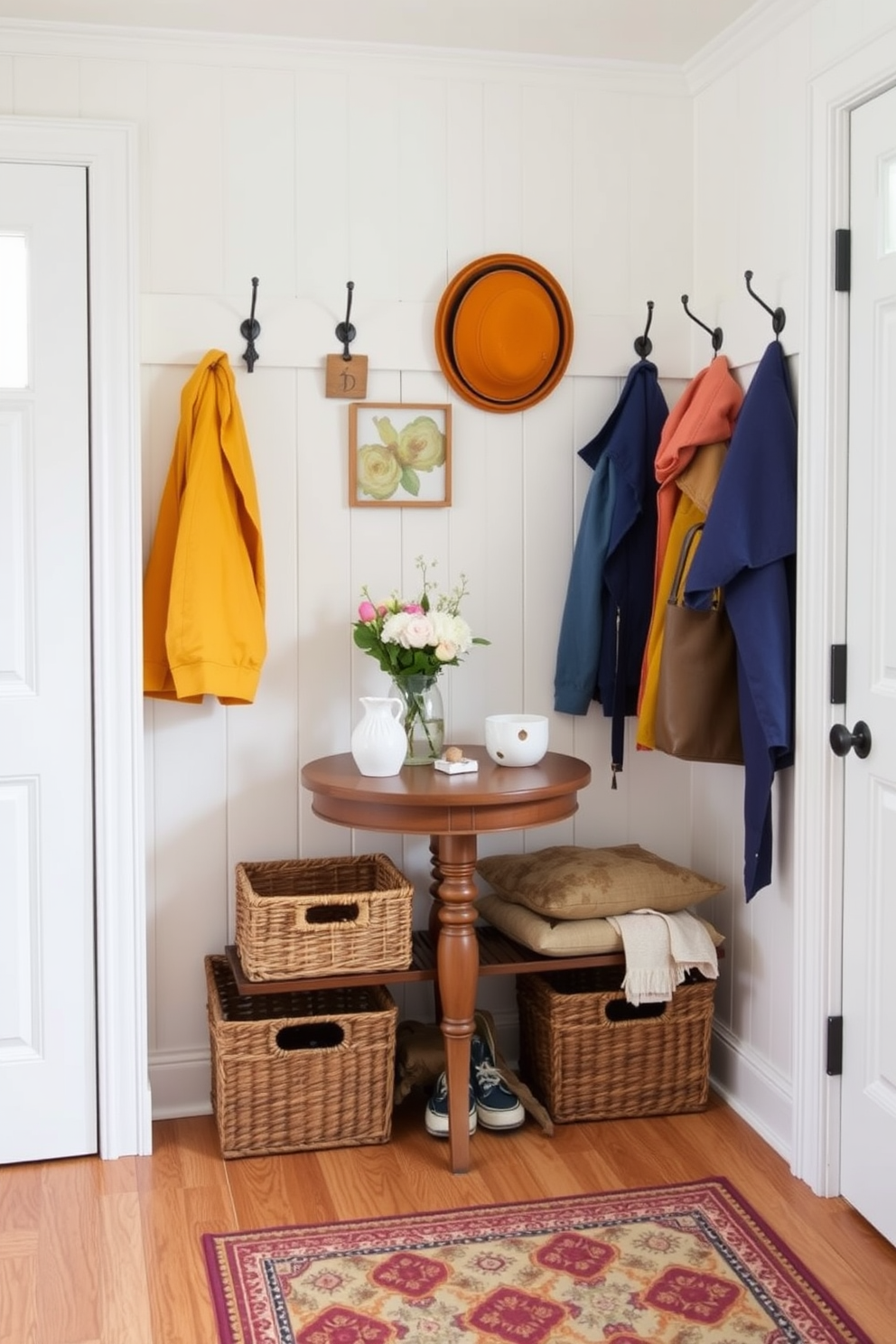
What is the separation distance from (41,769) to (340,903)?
696 millimetres

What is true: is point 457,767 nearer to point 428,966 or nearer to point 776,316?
point 428,966

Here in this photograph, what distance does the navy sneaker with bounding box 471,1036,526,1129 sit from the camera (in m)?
2.94

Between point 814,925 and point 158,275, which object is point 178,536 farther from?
point 814,925

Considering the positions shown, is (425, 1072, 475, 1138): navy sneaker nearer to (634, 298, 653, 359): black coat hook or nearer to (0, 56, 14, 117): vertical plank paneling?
(634, 298, 653, 359): black coat hook

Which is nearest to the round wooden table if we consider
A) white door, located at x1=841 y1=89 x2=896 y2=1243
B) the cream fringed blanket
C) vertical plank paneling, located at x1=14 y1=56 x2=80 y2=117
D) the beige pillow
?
the beige pillow

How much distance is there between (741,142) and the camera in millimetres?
2996

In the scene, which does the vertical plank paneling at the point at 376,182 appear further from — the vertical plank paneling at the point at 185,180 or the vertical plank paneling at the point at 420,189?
the vertical plank paneling at the point at 185,180

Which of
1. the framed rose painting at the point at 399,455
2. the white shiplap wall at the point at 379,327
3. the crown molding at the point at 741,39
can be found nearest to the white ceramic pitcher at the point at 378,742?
the white shiplap wall at the point at 379,327

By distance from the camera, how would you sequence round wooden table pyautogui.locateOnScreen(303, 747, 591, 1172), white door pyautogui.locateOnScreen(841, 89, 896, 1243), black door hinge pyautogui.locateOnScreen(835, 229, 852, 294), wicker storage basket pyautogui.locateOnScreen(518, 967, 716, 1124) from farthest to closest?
wicker storage basket pyautogui.locateOnScreen(518, 967, 716, 1124)
round wooden table pyautogui.locateOnScreen(303, 747, 591, 1172)
black door hinge pyautogui.locateOnScreen(835, 229, 852, 294)
white door pyautogui.locateOnScreen(841, 89, 896, 1243)

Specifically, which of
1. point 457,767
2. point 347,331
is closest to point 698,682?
point 457,767

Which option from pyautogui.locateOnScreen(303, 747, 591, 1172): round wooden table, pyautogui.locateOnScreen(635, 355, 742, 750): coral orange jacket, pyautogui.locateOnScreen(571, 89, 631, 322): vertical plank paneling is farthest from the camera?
pyautogui.locateOnScreen(571, 89, 631, 322): vertical plank paneling

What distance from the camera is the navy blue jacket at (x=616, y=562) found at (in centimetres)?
314

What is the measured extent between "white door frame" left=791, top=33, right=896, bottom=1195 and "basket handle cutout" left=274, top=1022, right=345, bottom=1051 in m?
0.98

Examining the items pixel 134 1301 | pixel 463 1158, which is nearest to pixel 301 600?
pixel 463 1158
